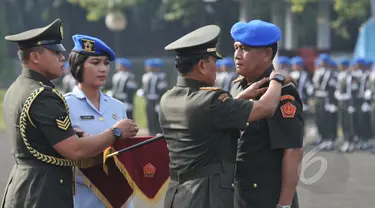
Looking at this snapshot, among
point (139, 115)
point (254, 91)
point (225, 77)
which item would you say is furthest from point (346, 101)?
point (254, 91)

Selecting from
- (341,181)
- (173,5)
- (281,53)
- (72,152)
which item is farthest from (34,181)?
(173,5)

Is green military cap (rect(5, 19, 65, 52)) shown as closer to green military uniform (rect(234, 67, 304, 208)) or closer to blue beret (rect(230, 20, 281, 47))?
blue beret (rect(230, 20, 281, 47))

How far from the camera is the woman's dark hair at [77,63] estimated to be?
534cm

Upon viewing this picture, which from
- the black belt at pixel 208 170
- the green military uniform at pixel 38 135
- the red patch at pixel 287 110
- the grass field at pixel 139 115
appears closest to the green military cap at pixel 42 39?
the green military uniform at pixel 38 135

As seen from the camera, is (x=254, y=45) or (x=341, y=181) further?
→ (x=341, y=181)

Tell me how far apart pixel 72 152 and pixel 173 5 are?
27708mm

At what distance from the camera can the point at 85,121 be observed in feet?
17.5

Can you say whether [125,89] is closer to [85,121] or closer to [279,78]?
[85,121]

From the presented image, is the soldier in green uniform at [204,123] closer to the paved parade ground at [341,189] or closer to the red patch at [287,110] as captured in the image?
the red patch at [287,110]

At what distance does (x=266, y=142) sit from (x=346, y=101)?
13330 millimetres

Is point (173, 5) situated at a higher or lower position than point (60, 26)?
lower

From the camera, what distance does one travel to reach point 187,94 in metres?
4.68

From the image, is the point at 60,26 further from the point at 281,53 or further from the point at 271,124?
the point at 281,53

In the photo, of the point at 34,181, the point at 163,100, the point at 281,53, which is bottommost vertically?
the point at 281,53
